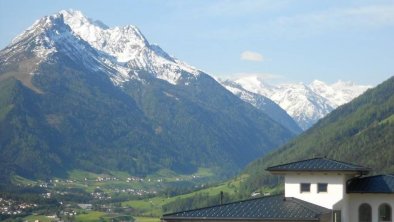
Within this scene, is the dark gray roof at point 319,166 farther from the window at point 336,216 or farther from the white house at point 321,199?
the window at point 336,216

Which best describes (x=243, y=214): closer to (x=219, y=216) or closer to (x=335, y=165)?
(x=219, y=216)

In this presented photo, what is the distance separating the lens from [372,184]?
169ft

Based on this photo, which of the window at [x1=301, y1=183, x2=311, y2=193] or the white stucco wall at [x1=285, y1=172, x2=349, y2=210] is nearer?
the white stucco wall at [x1=285, y1=172, x2=349, y2=210]

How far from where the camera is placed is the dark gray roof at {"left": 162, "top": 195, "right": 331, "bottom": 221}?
46.2 m

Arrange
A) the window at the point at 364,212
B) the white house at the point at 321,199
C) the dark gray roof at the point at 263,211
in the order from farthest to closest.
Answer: the window at the point at 364,212 → the white house at the point at 321,199 → the dark gray roof at the point at 263,211

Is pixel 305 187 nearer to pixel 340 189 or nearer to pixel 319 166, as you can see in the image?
pixel 319 166

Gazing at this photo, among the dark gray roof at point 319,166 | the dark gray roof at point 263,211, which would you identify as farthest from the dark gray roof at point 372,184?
the dark gray roof at point 263,211

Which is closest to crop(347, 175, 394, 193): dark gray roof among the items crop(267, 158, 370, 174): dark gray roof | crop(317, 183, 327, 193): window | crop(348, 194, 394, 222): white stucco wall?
crop(348, 194, 394, 222): white stucco wall

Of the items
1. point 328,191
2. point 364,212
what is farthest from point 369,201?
point 328,191

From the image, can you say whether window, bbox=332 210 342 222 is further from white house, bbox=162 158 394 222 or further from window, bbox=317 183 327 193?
window, bbox=317 183 327 193

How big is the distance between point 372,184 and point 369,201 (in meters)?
1.12

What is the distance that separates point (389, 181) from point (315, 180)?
520cm

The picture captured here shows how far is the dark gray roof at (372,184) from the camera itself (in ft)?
166

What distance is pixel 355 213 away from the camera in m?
51.8
